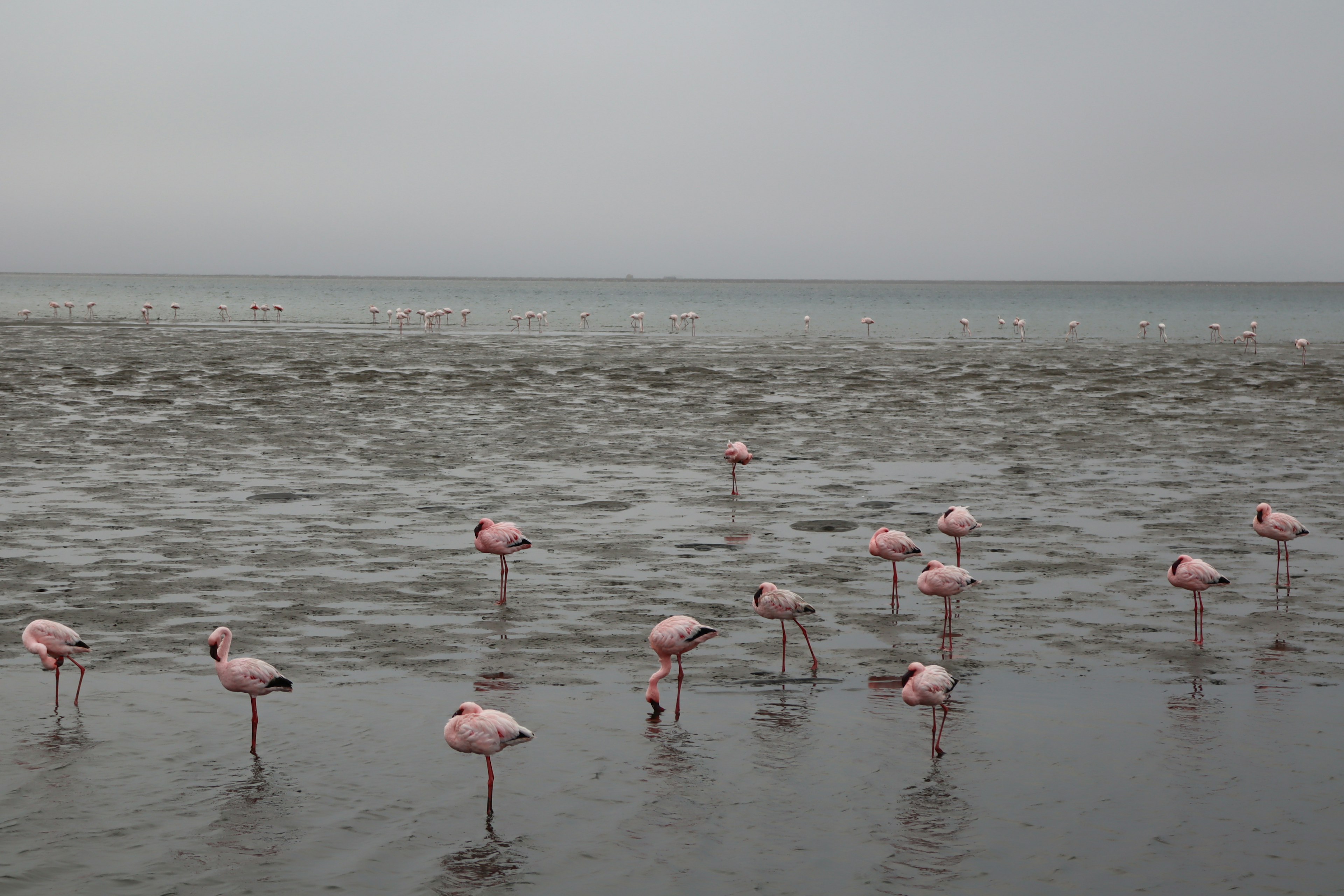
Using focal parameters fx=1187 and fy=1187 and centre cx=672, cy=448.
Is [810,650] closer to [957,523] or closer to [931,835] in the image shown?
[931,835]

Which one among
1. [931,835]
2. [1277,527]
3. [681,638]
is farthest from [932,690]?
[1277,527]

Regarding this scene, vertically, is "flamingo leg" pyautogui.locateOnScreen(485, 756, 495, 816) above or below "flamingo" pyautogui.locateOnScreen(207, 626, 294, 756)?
below

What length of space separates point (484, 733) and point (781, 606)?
3563mm

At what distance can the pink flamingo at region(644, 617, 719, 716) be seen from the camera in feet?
32.2

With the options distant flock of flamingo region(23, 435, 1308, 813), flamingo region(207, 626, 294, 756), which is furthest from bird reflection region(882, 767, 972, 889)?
flamingo region(207, 626, 294, 756)

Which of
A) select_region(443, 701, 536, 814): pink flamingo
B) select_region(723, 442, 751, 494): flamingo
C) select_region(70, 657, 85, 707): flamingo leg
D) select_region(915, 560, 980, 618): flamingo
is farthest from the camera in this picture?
select_region(723, 442, 751, 494): flamingo

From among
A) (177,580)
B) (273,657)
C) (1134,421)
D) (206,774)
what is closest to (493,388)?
(1134,421)

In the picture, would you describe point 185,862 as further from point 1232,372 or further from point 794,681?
point 1232,372

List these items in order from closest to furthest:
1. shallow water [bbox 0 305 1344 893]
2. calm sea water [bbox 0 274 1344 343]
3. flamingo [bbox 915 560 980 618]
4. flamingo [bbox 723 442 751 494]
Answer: shallow water [bbox 0 305 1344 893] < flamingo [bbox 915 560 980 618] < flamingo [bbox 723 442 751 494] < calm sea water [bbox 0 274 1344 343]

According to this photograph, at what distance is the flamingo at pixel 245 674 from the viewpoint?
8.91 m

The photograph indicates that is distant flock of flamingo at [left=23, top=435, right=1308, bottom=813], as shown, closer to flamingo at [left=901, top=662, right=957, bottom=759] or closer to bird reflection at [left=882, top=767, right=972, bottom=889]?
flamingo at [left=901, top=662, right=957, bottom=759]

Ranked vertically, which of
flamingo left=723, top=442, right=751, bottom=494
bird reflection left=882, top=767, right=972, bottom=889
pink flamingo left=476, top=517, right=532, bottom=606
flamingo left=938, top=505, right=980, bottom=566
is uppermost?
flamingo left=723, top=442, right=751, bottom=494

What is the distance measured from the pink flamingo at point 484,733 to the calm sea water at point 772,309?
2416 inches

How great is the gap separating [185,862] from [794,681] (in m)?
5.28
